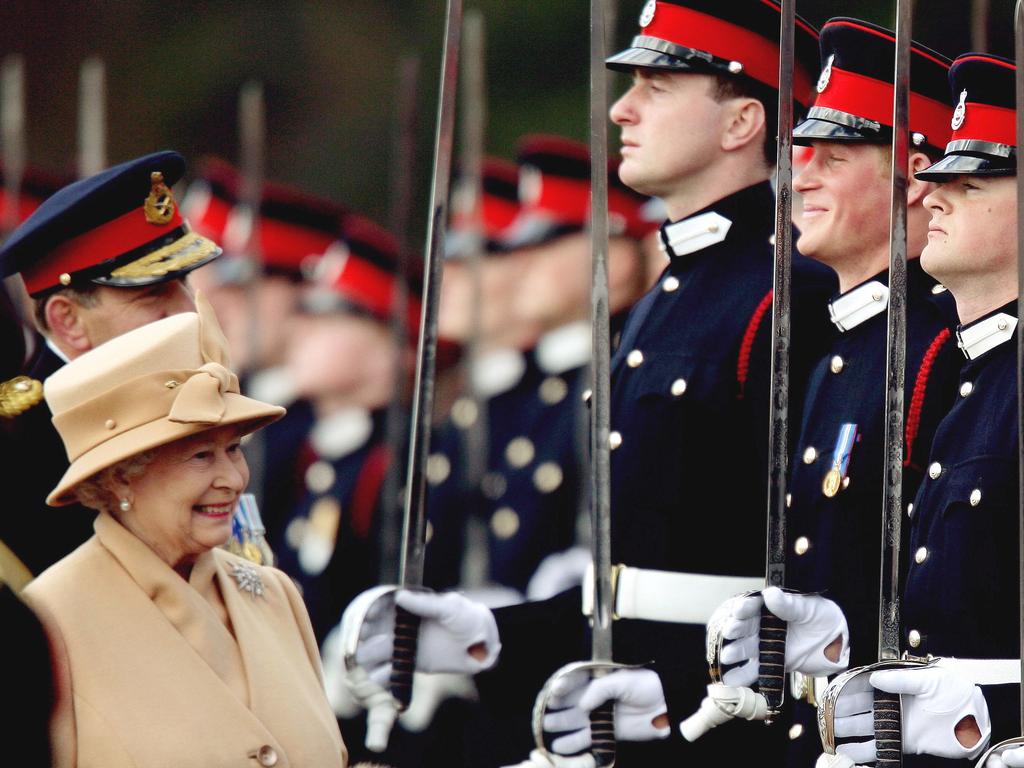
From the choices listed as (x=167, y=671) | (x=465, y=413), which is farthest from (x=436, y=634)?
(x=465, y=413)

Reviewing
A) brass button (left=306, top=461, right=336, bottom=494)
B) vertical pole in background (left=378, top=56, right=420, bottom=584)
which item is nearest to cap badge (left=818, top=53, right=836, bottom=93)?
vertical pole in background (left=378, top=56, right=420, bottom=584)

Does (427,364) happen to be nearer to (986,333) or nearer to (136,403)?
(136,403)

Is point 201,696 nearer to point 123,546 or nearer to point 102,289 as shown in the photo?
point 123,546

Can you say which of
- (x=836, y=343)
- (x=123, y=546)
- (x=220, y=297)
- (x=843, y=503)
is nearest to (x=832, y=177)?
(x=836, y=343)

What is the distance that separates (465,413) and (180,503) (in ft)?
16.3

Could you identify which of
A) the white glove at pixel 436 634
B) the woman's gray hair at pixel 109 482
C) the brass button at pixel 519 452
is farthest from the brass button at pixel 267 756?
the brass button at pixel 519 452

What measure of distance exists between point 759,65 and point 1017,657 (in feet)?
5.06

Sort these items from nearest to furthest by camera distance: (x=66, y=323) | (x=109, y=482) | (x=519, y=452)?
(x=109, y=482) → (x=66, y=323) → (x=519, y=452)

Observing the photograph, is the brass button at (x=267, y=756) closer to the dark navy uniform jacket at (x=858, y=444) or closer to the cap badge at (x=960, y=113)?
the dark navy uniform jacket at (x=858, y=444)

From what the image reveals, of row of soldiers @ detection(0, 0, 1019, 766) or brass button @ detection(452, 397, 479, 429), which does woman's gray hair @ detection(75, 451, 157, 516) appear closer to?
row of soldiers @ detection(0, 0, 1019, 766)

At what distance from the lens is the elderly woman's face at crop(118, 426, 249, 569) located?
4016 millimetres

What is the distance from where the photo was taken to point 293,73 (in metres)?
15.5

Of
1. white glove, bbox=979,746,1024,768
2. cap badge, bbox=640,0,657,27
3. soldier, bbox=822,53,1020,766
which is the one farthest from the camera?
cap badge, bbox=640,0,657,27

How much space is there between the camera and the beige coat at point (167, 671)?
3.74 m
